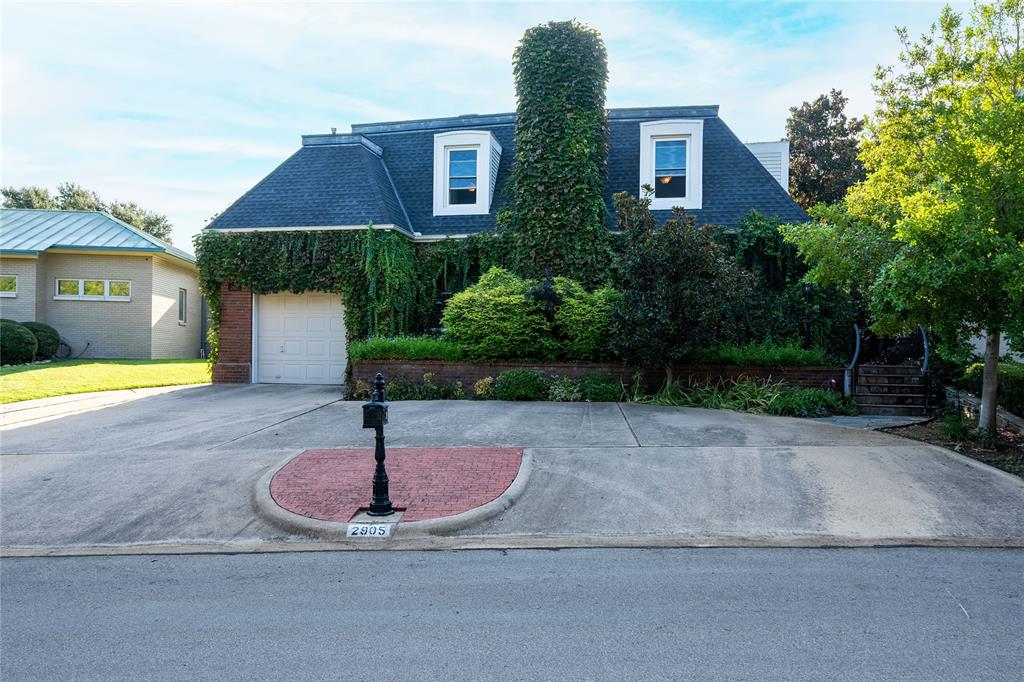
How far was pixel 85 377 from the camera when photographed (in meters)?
15.7

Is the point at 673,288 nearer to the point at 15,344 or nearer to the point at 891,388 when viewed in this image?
the point at 891,388

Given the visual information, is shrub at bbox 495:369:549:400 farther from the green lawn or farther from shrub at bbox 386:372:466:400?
the green lawn

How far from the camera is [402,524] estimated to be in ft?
19.3

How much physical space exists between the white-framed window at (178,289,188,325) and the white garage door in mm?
11376

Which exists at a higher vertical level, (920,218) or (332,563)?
(920,218)

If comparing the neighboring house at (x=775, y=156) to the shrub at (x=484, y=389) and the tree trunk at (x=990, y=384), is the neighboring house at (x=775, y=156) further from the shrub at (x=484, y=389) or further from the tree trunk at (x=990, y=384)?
the shrub at (x=484, y=389)

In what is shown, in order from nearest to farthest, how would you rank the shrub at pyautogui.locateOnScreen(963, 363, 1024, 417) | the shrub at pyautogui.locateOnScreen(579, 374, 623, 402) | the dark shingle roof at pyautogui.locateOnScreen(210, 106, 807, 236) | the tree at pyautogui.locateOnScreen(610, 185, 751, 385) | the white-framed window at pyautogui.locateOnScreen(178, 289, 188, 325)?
the shrub at pyautogui.locateOnScreen(963, 363, 1024, 417)
the tree at pyautogui.locateOnScreen(610, 185, 751, 385)
the shrub at pyautogui.locateOnScreen(579, 374, 623, 402)
the dark shingle roof at pyautogui.locateOnScreen(210, 106, 807, 236)
the white-framed window at pyautogui.locateOnScreen(178, 289, 188, 325)

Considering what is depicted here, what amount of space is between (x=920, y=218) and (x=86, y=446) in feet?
36.3

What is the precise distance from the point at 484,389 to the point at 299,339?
578 cm

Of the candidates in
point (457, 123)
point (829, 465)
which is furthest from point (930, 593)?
point (457, 123)

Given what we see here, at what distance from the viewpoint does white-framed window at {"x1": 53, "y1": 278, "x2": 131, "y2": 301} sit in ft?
72.7

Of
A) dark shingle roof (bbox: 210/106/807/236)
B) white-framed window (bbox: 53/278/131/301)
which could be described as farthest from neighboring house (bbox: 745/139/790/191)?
white-framed window (bbox: 53/278/131/301)

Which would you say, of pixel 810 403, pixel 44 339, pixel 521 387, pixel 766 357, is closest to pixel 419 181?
pixel 521 387

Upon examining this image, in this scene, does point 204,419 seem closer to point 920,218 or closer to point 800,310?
point 920,218
